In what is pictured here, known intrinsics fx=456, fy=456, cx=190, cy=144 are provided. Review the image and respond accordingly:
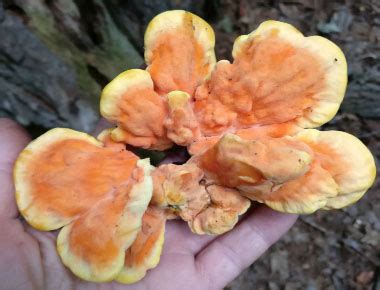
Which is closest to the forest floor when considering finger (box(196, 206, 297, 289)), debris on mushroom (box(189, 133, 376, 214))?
finger (box(196, 206, 297, 289))

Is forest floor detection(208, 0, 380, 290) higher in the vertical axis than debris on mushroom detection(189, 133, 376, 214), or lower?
lower

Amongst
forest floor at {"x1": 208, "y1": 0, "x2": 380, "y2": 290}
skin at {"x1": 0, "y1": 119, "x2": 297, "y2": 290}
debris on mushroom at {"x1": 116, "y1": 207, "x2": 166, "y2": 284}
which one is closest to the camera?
debris on mushroom at {"x1": 116, "y1": 207, "x2": 166, "y2": 284}

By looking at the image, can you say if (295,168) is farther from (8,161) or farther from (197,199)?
(8,161)

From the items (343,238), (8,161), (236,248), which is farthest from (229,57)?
(8,161)

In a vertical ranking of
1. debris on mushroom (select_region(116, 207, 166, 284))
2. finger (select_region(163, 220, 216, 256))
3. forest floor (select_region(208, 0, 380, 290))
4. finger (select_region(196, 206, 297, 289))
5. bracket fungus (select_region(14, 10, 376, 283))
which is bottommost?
forest floor (select_region(208, 0, 380, 290))

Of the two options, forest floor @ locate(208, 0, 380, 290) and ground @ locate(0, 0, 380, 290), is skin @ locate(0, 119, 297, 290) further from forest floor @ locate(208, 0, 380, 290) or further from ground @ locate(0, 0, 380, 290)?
forest floor @ locate(208, 0, 380, 290)

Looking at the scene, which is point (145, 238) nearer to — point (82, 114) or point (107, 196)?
point (107, 196)

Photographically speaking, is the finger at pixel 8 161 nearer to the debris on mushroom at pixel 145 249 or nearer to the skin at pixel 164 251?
the skin at pixel 164 251
